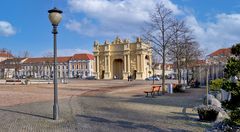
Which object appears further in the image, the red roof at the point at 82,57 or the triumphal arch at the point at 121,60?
the red roof at the point at 82,57

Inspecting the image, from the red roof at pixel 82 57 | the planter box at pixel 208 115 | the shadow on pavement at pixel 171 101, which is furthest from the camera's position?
the red roof at pixel 82 57

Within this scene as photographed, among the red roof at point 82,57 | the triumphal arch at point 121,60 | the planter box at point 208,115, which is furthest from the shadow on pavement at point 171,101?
the red roof at point 82,57

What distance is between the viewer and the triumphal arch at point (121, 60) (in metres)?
99.9

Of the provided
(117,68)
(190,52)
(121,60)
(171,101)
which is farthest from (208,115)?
(117,68)

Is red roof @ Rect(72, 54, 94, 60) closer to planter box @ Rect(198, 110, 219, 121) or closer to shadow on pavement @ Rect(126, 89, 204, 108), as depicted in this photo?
shadow on pavement @ Rect(126, 89, 204, 108)

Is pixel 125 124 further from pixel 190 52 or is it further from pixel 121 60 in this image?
pixel 121 60

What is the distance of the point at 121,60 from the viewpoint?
107000 millimetres

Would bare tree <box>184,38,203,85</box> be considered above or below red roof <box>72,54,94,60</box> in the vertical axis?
below

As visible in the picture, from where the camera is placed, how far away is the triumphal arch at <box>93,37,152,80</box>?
328 ft

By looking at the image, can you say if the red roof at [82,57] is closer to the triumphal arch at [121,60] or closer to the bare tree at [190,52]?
the triumphal arch at [121,60]

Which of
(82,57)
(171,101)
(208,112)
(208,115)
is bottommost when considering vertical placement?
(171,101)

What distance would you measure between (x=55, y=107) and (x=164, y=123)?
13.7 ft

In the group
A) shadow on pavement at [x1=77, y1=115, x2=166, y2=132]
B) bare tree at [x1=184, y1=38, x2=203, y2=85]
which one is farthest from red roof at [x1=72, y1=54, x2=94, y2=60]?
shadow on pavement at [x1=77, y1=115, x2=166, y2=132]

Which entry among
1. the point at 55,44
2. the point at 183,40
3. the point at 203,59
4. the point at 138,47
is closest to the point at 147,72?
the point at 138,47
